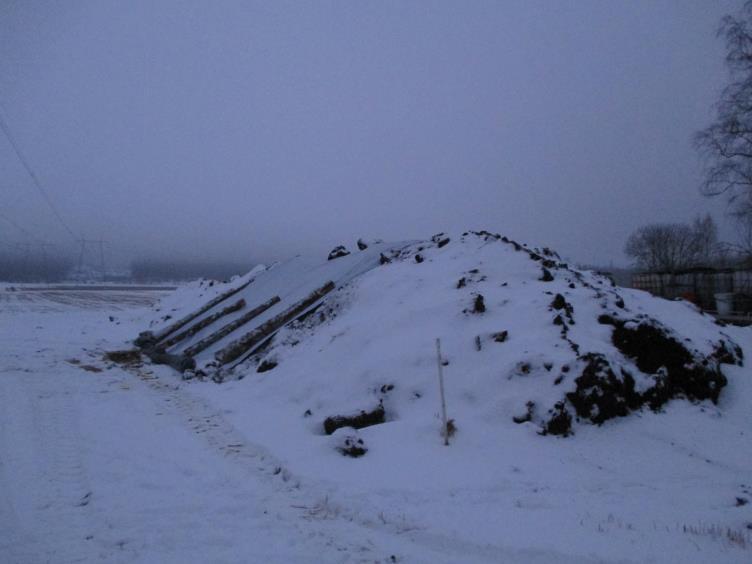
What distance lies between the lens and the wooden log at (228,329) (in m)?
11.3

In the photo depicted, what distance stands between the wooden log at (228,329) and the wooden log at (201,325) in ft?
4.21

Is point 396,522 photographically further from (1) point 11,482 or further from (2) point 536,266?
(2) point 536,266

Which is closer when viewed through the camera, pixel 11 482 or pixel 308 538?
pixel 308 538

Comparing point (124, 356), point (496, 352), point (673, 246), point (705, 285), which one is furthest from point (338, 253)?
point (673, 246)

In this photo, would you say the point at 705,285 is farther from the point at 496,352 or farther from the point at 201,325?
the point at 201,325

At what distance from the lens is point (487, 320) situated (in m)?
7.36

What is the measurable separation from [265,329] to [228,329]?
170 centimetres

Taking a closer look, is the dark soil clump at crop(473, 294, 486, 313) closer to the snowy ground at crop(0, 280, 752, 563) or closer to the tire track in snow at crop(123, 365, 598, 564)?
the snowy ground at crop(0, 280, 752, 563)

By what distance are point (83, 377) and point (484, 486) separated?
29.7 ft

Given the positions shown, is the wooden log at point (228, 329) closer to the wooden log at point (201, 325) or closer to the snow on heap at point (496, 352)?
the wooden log at point (201, 325)

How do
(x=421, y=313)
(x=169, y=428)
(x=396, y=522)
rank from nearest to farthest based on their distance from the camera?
(x=396, y=522) < (x=169, y=428) < (x=421, y=313)

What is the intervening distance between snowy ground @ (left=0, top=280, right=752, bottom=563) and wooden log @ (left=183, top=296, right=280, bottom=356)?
4228 mm

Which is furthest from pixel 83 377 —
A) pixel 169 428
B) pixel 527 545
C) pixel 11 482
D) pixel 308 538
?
pixel 527 545

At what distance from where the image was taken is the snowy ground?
11.2ft
